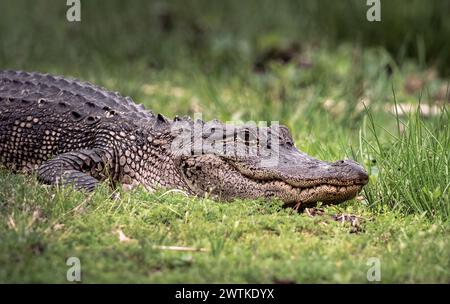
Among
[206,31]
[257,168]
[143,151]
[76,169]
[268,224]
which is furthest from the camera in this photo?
[206,31]

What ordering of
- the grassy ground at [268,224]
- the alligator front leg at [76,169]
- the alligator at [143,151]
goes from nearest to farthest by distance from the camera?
the grassy ground at [268,224] → the alligator at [143,151] → the alligator front leg at [76,169]

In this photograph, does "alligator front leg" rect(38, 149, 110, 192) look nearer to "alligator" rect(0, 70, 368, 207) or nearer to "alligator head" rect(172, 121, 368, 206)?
"alligator" rect(0, 70, 368, 207)

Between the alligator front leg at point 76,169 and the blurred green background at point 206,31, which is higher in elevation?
the blurred green background at point 206,31

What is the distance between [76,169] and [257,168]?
1412 millimetres

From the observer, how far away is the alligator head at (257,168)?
16.2ft

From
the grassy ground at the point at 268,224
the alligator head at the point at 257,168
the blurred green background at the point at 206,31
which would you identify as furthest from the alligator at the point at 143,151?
the blurred green background at the point at 206,31

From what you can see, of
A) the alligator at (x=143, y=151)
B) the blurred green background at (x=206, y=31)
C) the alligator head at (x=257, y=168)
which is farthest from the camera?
the blurred green background at (x=206, y=31)

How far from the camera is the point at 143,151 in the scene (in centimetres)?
581

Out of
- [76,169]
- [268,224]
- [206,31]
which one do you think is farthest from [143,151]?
[206,31]

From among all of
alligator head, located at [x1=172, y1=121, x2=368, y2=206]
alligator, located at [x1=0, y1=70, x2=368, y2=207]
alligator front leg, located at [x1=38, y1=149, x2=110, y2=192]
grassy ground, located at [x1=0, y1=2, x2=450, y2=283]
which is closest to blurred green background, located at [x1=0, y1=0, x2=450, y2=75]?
grassy ground, located at [x1=0, y1=2, x2=450, y2=283]

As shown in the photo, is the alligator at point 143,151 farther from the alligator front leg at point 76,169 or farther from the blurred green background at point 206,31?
the blurred green background at point 206,31

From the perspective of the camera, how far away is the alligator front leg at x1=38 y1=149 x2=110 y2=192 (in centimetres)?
526

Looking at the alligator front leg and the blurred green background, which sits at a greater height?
the blurred green background

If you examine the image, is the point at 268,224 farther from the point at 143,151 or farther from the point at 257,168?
the point at 143,151
